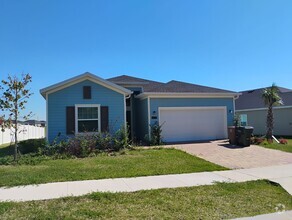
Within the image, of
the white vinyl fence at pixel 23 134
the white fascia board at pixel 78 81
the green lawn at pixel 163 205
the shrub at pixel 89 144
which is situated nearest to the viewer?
the green lawn at pixel 163 205

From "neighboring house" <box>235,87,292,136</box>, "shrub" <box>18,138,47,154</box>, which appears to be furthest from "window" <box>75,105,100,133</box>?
"neighboring house" <box>235,87,292,136</box>

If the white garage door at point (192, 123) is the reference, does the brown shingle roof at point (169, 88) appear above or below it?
above

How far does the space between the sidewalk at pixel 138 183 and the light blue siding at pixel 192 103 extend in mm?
9014

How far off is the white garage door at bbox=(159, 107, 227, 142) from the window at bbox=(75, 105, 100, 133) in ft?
14.2

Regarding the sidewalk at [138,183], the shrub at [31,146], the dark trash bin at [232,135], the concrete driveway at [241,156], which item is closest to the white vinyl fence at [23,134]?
the shrub at [31,146]

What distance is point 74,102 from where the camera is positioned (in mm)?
15625

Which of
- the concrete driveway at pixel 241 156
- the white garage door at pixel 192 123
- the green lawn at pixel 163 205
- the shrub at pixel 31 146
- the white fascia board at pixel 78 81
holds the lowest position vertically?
the green lawn at pixel 163 205

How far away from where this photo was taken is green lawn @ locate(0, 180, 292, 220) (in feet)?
17.7

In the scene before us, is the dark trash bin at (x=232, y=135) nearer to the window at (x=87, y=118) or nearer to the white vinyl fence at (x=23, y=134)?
the window at (x=87, y=118)

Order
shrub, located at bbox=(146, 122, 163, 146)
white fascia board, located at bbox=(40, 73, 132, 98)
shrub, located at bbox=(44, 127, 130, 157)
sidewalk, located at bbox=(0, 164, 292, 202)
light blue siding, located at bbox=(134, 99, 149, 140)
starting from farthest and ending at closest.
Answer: light blue siding, located at bbox=(134, 99, 149, 140) < shrub, located at bbox=(146, 122, 163, 146) < white fascia board, located at bbox=(40, 73, 132, 98) < shrub, located at bbox=(44, 127, 130, 157) < sidewalk, located at bbox=(0, 164, 292, 202)

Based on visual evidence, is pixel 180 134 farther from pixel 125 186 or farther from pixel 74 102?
pixel 125 186

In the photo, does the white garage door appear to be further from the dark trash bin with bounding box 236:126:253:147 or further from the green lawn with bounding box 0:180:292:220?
the green lawn with bounding box 0:180:292:220

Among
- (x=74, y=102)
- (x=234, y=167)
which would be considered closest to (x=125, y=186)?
(x=234, y=167)

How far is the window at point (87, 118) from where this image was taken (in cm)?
1567
